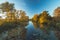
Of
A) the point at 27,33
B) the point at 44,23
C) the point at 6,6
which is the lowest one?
the point at 27,33

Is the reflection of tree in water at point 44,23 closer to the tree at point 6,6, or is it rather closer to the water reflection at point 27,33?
the water reflection at point 27,33

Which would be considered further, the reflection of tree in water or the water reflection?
the reflection of tree in water

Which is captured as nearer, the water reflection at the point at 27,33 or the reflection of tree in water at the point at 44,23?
the water reflection at the point at 27,33

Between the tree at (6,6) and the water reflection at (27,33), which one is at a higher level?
the tree at (6,6)

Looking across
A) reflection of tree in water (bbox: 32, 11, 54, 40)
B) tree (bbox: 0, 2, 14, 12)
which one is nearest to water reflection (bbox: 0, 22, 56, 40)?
reflection of tree in water (bbox: 32, 11, 54, 40)

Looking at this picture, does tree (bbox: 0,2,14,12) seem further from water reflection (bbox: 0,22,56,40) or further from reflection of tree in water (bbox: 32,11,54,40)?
reflection of tree in water (bbox: 32,11,54,40)

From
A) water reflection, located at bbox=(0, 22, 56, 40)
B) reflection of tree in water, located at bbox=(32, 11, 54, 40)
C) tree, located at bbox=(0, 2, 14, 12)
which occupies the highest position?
tree, located at bbox=(0, 2, 14, 12)

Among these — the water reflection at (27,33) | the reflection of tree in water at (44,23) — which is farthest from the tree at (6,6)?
the reflection of tree in water at (44,23)

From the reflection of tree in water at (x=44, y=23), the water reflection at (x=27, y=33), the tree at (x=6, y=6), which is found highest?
the tree at (x=6, y=6)

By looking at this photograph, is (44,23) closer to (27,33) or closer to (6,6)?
(27,33)

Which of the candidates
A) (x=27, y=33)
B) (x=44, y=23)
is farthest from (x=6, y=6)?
(x=44, y=23)

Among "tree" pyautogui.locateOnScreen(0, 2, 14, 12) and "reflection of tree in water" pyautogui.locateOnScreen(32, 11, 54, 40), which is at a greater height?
"tree" pyautogui.locateOnScreen(0, 2, 14, 12)

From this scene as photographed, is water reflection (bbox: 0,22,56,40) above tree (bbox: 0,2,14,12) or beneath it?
beneath

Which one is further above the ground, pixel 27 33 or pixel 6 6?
pixel 6 6
